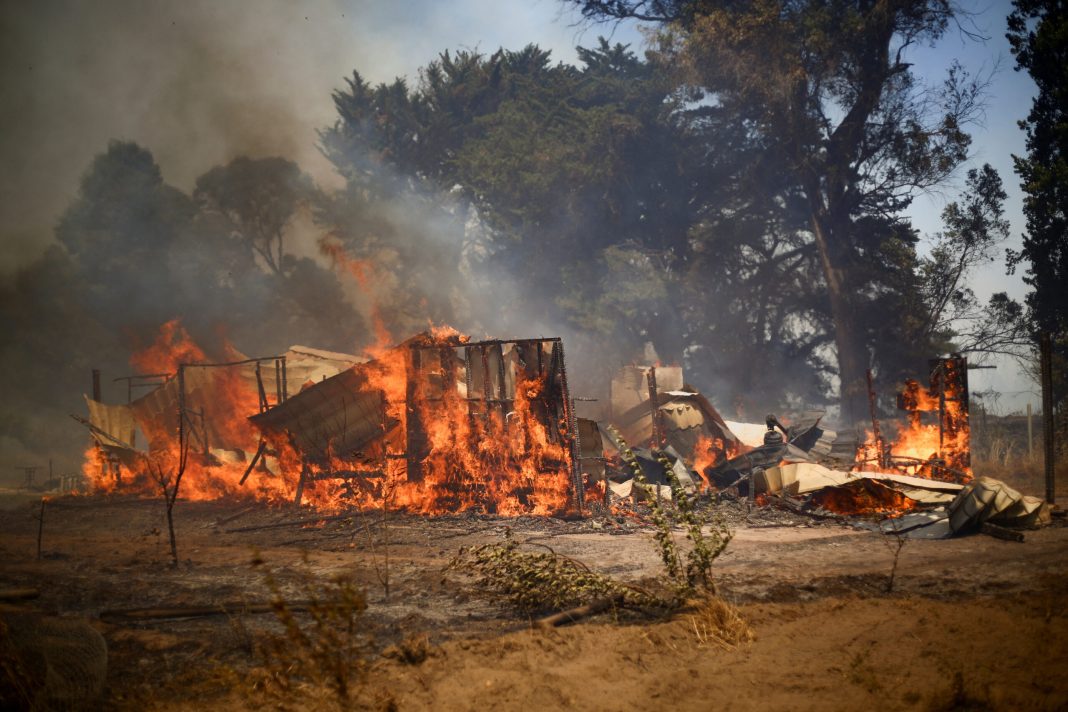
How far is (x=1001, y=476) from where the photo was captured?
56.9ft

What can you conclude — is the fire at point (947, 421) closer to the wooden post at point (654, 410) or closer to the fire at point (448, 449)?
the wooden post at point (654, 410)

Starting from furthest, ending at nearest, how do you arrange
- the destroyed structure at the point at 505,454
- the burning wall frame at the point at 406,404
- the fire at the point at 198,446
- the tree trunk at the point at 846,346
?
the tree trunk at the point at 846,346 → the fire at the point at 198,446 → the burning wall frame at the point at 406,404 → the destroyed structure at the point at 505,454

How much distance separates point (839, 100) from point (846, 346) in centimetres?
981

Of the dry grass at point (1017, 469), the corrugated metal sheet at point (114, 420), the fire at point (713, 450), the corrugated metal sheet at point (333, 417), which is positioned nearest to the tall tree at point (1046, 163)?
the dry grass at point (1017, 469)

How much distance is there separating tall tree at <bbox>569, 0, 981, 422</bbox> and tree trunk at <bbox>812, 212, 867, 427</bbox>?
4 cm

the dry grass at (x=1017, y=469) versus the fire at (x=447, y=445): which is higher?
the fire at (x=447, y=445)

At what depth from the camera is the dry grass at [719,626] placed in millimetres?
5480

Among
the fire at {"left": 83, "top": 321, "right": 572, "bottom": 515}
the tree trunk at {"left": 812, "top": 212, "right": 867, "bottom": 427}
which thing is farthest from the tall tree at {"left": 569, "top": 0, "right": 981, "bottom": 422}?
the fire at {"left": 83, "top": 321, "right": 572, "bottom": 515}

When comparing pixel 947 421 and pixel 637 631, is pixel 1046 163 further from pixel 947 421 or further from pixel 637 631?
pixel 637 631

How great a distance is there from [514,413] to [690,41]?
2179 centimetres

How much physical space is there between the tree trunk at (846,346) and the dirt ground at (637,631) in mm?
18771

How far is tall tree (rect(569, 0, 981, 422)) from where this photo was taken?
26609mm

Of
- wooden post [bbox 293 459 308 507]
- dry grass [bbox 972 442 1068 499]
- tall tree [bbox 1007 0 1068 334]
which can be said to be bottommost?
dry grass [bbox 972 442 1068 499]

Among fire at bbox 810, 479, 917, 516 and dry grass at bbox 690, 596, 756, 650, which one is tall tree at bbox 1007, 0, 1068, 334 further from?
dry grass at bbox 690, 596, 756, 650
